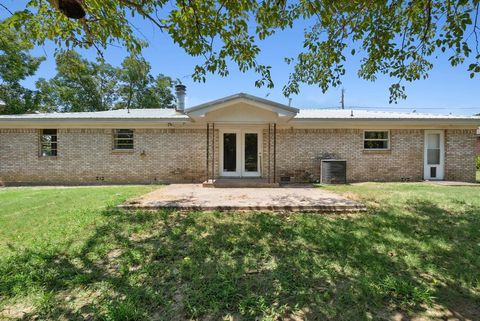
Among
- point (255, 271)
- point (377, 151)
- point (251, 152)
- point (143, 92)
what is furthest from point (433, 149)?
point (143, 92)

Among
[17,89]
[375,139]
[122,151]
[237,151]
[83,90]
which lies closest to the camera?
[237,151]

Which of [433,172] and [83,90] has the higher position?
[83,90]

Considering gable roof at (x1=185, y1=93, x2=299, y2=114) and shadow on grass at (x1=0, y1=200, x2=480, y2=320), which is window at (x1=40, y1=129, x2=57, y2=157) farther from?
shadow on grass at (x1=0, y1=200, x2=480, y2=320)

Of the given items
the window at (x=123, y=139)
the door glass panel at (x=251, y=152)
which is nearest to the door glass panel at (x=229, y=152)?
the door glass panel at (x=251, y=152)

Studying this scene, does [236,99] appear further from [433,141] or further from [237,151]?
[433,141]

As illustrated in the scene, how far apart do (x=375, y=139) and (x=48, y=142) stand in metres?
15.0

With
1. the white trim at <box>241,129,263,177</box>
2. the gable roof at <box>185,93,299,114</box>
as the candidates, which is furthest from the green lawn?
the white trim at <box>241,129,263,177</box>

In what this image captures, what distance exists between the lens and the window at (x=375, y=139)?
453 inches

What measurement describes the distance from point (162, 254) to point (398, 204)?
237 inches

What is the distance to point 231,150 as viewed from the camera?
1117cm

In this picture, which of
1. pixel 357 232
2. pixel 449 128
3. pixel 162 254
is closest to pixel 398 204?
pixel 357 232

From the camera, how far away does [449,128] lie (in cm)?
1142

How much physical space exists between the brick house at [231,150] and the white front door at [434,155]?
0.15 ft

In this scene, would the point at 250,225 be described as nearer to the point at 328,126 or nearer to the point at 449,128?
the point at 328,126
